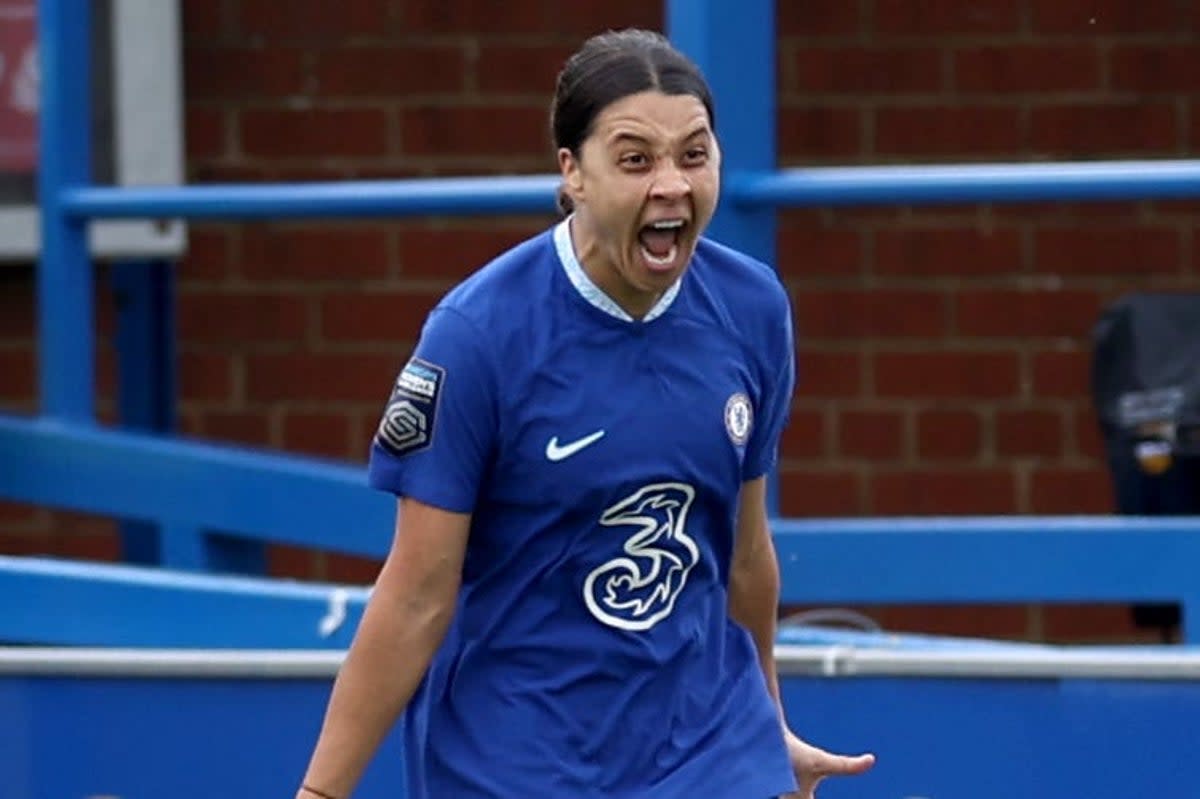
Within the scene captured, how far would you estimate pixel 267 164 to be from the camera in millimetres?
7602

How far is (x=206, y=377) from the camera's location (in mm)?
7688

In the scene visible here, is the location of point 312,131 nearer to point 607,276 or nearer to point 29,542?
point 29,542

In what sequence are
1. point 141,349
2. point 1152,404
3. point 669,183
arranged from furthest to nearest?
point 141,349 → point 1152,404 → point 669,183

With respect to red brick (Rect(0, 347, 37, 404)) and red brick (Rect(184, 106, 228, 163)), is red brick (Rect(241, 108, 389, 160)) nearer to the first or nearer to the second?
red brick (Rect(184, 106, 228, 163))

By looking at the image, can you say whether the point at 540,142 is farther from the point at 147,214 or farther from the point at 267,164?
the point at 147,214

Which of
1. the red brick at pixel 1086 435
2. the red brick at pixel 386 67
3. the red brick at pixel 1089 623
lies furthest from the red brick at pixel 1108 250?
the red brick at pixel 386 67

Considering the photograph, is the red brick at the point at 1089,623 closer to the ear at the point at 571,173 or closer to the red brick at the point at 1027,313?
the red brick at the point at 1027,313

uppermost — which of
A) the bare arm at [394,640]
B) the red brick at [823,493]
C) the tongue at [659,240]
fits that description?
the tongue at [659,240]

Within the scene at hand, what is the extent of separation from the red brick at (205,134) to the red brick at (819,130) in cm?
Answer: 139

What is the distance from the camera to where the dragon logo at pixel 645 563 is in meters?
3.37

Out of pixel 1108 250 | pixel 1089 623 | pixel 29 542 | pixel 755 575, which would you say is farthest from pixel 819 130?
pixel 755 575

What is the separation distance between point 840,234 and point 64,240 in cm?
208

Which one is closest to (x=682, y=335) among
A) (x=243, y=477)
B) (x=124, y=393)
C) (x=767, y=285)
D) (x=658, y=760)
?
(x=767, y=285)

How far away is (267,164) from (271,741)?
331cm
